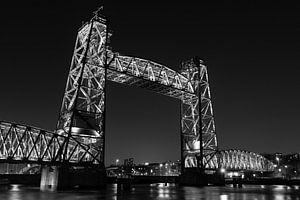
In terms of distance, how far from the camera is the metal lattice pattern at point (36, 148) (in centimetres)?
3033

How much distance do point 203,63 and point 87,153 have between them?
2677 cm

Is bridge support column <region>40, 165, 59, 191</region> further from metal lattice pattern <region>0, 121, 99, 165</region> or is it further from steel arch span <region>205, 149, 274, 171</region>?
steel arch span <region>205, 149, 274, 171</region>

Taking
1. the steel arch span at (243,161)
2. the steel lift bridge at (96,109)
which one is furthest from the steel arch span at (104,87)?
the steel arch span at (243,161)

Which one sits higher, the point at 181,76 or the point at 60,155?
the point at 181,76

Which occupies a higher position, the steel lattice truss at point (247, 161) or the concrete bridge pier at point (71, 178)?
the steel lattice truss at point (247, 161)

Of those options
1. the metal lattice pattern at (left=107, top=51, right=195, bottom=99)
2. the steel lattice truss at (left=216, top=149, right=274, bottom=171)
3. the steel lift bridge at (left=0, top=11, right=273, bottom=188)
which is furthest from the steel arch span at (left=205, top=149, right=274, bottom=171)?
the metal lattice pattern at (left=107, top=51, right=195, bottom=99)

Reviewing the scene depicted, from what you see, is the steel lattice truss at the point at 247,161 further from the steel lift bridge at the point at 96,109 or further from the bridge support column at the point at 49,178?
the bridge support column at the point at 49,178

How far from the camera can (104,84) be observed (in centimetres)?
3712

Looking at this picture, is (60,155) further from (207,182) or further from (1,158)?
(207,182)

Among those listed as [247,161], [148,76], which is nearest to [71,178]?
[148,76]

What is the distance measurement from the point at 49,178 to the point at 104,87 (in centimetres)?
1099

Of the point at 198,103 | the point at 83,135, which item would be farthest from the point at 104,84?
the point at 198,103

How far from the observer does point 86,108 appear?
119 ft

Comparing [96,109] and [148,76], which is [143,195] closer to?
[96,109]
